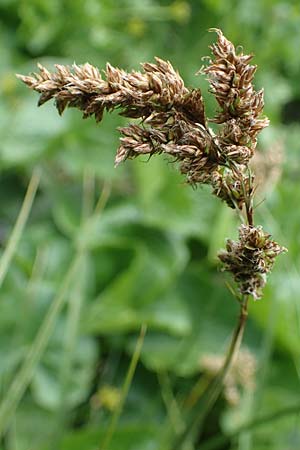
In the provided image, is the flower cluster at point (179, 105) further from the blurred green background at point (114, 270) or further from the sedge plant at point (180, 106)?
the blurred green background at point (114, 270)

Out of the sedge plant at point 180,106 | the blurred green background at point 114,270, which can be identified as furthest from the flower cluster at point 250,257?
the blurred green background at point 114,270

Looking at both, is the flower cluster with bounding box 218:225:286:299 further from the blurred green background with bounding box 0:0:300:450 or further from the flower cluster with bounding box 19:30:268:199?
the blurred green background with bounding box 0:0:300:450

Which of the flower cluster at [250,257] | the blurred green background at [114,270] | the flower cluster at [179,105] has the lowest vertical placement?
the flower cluster at [250,257]

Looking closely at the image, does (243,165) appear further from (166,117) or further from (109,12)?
(109,12)

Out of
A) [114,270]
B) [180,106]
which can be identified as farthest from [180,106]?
[114,270]

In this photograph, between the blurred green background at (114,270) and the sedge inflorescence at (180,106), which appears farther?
the blurred green background at (114,270)

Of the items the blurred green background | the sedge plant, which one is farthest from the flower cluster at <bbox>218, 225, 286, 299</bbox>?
the blurred green background
